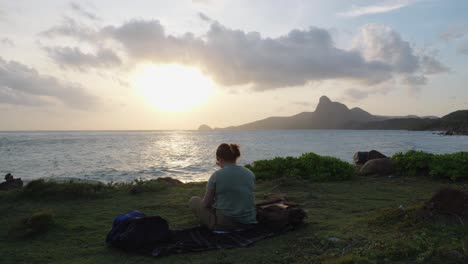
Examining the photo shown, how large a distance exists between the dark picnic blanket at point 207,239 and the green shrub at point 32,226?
238 cm

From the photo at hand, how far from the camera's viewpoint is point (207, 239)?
5809mm

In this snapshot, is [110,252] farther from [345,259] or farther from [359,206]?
[359,206]

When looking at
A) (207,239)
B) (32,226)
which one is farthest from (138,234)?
(32,226)

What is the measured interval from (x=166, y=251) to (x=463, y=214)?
4498 millimetres

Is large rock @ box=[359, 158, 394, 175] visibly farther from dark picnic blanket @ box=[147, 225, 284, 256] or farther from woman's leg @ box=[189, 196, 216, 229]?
woman's leg @ box=[189, 196, 216, 229]

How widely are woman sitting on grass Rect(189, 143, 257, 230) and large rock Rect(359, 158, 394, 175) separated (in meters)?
8.25

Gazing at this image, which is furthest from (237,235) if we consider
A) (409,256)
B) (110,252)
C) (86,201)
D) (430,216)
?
(86,201)

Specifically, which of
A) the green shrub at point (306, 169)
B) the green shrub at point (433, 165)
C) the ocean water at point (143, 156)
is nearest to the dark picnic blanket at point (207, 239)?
the green shrub at point (306, 169)

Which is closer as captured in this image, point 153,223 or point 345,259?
point 345,259

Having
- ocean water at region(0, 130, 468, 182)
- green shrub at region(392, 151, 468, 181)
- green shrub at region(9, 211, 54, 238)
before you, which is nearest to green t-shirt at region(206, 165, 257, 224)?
green shrub at region(9, 211, 54, 238)

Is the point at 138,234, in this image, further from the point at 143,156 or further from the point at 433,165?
the point at 143,156

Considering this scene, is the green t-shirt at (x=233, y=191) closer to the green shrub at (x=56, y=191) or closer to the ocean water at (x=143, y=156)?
the green shrub at (x=56, y=191)

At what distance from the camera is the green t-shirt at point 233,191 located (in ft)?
20.4

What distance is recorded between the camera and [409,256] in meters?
4.64
